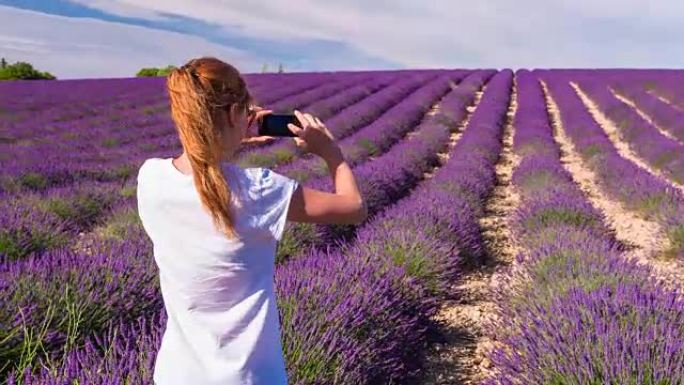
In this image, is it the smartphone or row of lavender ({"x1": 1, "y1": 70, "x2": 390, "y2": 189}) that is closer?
the smartphone

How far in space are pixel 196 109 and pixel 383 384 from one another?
1.81 meters

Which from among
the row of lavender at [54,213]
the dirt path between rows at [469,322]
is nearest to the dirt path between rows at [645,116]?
the dirt path between rows at [469,322]

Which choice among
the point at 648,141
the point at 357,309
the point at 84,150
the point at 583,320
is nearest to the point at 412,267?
the point at 357,309

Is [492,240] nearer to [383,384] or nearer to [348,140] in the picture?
[383,384]

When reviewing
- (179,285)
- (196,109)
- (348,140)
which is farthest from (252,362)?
(348,140)

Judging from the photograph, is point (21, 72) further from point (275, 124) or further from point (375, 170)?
point (275, 124)

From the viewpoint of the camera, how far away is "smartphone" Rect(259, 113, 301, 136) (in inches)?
Answer: 53.4

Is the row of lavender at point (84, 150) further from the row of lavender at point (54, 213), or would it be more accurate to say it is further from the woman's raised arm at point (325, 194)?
the woman's raised arm at point (325, 194)

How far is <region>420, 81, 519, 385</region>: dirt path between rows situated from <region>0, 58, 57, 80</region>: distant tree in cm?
3303

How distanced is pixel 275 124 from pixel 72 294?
6.57ft

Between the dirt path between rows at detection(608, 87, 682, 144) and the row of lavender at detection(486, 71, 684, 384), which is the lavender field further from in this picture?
the dirt path between rows at detection(608, 87, 682, 144)

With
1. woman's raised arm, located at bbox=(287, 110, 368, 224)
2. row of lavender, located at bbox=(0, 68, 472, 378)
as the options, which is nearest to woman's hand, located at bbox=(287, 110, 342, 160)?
woman's raised arm, located at bbox=(287, 110, 368, 224)

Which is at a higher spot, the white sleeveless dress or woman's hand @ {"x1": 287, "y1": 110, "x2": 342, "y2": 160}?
woman's hand @ {"x1": 287, "y1": 110, "x2": 342, "y2": 160}

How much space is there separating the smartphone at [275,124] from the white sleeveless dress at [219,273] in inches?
3.5
